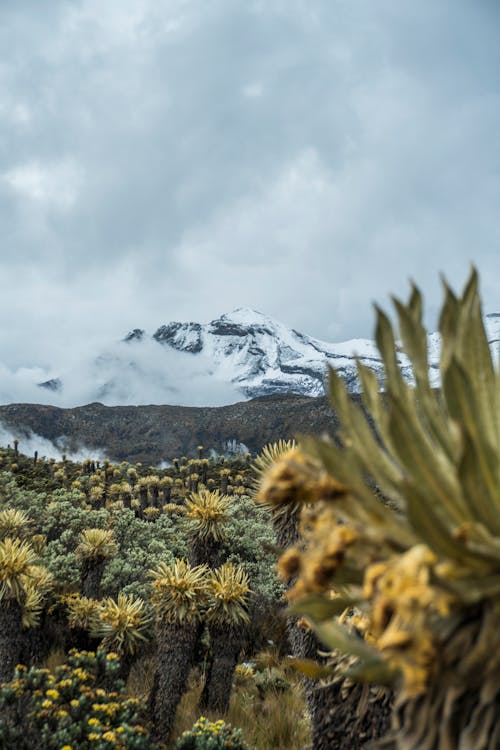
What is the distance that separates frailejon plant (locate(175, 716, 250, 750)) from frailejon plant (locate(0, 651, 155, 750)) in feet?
2.04

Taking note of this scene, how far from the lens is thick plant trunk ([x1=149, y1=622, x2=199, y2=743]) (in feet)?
23.6

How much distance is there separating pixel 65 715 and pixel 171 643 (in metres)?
2.07

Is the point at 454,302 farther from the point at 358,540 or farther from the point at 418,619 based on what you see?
the point at 418,619

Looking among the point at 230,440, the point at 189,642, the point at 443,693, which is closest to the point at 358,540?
the point at 443,693

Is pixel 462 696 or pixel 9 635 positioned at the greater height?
pixel 462 696

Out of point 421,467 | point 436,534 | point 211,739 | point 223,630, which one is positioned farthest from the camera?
point 223,630

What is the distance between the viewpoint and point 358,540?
120 cm

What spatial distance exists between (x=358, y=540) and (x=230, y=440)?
235 ft

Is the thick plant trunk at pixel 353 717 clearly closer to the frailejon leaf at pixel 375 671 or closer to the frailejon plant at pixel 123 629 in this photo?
the frailejon leaf at pixel 375 671

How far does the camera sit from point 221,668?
827cm

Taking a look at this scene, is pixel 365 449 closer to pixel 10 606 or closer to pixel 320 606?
pixel 320 606

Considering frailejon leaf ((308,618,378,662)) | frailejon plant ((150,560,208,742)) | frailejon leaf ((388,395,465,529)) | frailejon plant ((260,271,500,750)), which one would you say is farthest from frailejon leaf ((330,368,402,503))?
frailejon plant ((150,560,208,742))

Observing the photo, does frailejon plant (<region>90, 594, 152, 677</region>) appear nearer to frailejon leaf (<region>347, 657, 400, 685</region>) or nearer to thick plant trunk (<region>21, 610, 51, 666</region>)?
thick plant trunk (<region>21, 610, 51, 666</region>)

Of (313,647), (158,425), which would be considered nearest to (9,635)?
(313,647)
